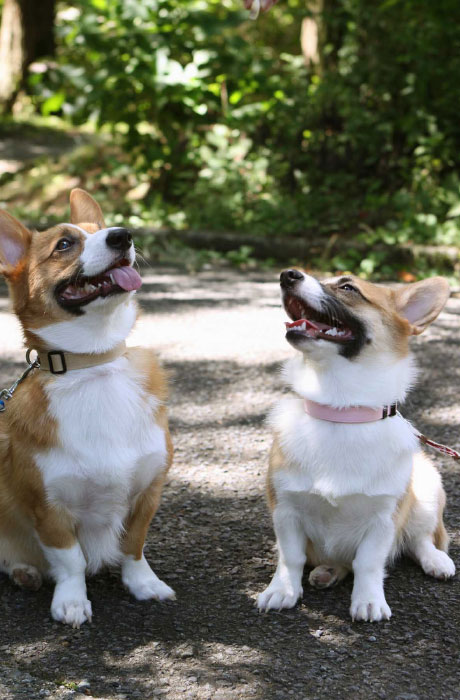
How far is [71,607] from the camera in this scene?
2.64 metres

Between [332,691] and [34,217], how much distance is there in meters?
7.90

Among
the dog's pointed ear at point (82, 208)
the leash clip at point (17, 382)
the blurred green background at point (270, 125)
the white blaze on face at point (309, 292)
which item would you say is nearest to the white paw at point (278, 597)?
the white blaze on face at point (309, 292)

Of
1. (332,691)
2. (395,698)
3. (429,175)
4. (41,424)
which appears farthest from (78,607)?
(429,175)

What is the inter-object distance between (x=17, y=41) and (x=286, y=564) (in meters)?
12.0

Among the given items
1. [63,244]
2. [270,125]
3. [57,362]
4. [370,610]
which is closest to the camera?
[370,610]

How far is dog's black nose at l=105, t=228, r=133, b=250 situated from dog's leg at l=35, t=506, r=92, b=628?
0.89m

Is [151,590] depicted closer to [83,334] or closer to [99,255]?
[83,334]

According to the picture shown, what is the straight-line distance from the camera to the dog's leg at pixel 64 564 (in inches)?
104

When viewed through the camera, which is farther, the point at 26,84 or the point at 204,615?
the point at 26,84

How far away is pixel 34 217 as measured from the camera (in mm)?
9312

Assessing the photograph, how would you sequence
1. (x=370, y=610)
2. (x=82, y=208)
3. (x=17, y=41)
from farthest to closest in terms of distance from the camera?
1. (x=17, y=41)
2. (x=82, y=208)
3. (x=370, y=610)

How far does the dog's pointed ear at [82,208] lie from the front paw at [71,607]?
4.57ft

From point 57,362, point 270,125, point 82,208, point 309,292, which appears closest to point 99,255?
point 57,362

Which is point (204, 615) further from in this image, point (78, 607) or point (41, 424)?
point (41, 424)
